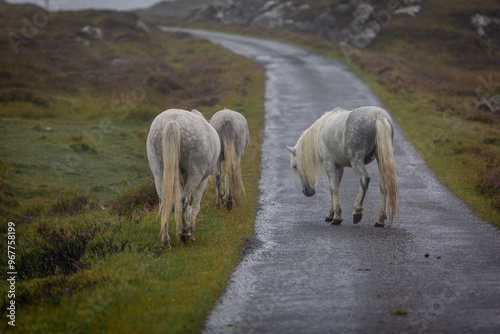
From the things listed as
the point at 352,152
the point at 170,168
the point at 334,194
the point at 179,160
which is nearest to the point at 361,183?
the point at 352,152

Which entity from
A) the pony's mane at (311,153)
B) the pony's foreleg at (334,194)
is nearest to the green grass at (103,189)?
the pony's mane at (311,153)

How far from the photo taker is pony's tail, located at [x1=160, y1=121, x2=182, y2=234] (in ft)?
24.2

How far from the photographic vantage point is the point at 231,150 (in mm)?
10555

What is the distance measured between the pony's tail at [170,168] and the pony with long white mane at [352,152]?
11.8 ft

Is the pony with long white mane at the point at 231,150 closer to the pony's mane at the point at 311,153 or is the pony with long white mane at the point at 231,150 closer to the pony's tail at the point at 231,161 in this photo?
the pony's tail at the point at 231,161

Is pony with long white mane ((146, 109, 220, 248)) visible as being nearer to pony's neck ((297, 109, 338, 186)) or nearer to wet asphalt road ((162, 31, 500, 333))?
wet asphalt road ((162, 31, 500, 333))

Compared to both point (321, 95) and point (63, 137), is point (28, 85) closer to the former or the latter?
point (63, 137)

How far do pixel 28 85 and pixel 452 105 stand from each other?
20.1 meters

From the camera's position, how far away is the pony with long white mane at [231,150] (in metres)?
10.3

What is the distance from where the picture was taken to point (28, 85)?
23359 mm

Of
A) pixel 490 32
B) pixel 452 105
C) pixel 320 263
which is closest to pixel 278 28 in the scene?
pixel 490 32

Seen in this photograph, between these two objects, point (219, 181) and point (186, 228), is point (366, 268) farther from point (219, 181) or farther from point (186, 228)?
point (219, 181)

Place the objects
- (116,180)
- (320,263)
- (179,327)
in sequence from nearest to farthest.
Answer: (179,327) < (320,263) < (116,180)

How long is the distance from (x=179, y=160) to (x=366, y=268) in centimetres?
332
